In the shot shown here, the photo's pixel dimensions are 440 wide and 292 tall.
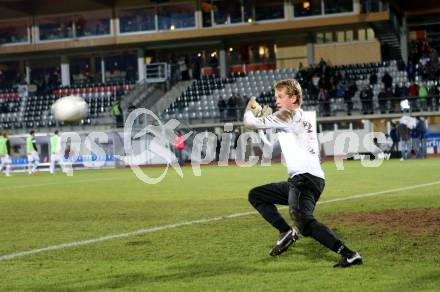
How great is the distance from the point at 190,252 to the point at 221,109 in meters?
33.9

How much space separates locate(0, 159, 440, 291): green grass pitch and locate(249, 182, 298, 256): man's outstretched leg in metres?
0.15

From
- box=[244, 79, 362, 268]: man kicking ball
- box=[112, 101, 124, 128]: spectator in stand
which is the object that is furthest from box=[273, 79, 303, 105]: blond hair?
box=[112, 101, 124, 128]: spectator in stand

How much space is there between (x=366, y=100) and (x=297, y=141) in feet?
106

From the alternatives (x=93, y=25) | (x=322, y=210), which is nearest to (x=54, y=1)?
(x=93, y=25)

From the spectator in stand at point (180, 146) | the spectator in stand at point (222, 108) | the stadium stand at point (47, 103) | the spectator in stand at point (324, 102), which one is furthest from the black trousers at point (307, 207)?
the stadium stand at point (47, 103)

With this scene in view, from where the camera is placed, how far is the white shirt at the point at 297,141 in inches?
305

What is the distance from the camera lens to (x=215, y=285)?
6.91 meters

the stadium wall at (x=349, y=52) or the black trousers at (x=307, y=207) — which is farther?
the stadium wall at (x=349, y=52)

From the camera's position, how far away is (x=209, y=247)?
363 inches

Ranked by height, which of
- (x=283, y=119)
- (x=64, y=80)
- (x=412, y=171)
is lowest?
(x=412, y=171)

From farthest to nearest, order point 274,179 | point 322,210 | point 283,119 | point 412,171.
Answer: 1. point 412,171
2. point 274,179
3. point 322,210
4. point 283,119

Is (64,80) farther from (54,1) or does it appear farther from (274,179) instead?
(274,179)

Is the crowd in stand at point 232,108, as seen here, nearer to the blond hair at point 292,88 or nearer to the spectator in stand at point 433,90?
the spectator in stand at point 433,90

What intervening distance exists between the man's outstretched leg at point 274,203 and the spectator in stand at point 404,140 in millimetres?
26877
